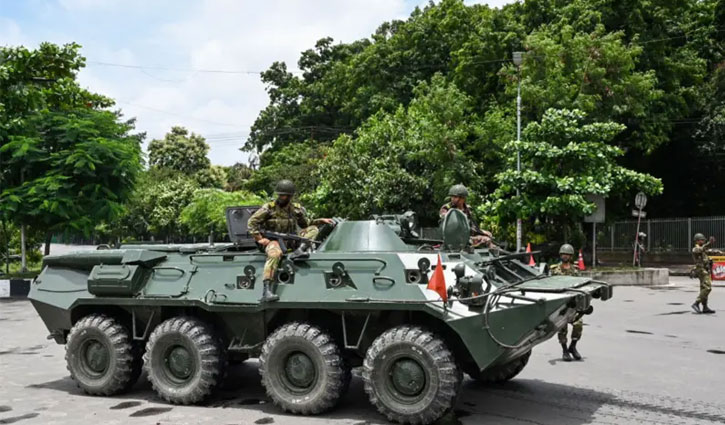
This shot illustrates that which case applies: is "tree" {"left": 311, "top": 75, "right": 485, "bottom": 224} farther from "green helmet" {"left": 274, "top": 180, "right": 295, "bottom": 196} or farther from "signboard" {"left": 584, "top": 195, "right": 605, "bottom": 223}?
"green helmet" {"left": 274, "top": 180, "right": 295, "bottom": 196}

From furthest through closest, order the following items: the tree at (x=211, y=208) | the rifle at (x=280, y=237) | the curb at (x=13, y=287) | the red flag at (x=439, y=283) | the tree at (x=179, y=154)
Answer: the tree at (x=179, y=154), the tree at (x=211, y=208), the curb at (x=13, y=287), the rifle at (x=280, y=237), the red flag at (x=439, y=283)

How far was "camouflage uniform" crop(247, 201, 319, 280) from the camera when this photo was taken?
7777 millimetres

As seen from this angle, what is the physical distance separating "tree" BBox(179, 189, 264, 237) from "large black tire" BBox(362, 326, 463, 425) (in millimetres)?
28496

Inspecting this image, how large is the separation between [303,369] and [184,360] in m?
1.46

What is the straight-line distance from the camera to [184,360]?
805 centimetres

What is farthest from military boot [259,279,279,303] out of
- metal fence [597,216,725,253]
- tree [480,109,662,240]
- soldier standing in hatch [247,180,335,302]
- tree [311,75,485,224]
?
metal fence [597,216,725,253]

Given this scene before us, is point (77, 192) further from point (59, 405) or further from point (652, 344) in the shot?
point (652, 344)

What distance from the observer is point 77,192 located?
22.3m

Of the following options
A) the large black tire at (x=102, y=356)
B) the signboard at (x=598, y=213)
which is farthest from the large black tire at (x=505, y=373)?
the signboard at (x=598, y=213)

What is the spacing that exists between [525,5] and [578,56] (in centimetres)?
654

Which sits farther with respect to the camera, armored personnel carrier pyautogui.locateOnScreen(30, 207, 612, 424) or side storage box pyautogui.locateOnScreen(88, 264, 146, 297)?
side storage box pyautogui.locateOnScreen(88, 264, 146, 297)

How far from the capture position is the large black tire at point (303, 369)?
7.27m

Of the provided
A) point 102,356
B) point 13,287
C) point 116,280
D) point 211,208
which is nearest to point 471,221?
point 116,280

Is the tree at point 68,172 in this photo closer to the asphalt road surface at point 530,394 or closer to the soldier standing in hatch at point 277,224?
the asphalt road surface at point 530,394
